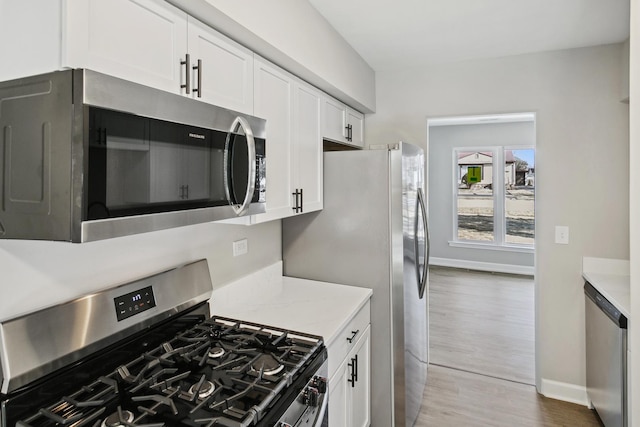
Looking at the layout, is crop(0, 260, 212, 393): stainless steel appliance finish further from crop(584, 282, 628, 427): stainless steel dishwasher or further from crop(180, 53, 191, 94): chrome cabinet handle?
crop(584, 282, 628, 427): stainless steel dishwasher

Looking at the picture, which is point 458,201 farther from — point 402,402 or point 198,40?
point 198,40

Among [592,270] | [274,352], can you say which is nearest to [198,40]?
[274,352]

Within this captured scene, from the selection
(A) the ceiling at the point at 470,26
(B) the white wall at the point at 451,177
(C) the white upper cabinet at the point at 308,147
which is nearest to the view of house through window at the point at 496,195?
(B) the white wall at the point at 451,177

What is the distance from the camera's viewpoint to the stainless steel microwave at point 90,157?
82cm

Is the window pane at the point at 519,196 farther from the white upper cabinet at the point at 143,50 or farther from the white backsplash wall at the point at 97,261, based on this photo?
the white upper cabinet at the point at 143,50

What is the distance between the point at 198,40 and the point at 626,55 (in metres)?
2.74

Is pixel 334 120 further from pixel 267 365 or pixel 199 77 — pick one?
pixel 267 365

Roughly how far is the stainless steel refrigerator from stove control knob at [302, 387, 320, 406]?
2.89 ft

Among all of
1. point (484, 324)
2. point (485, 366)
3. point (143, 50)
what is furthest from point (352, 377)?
point (484, 324)

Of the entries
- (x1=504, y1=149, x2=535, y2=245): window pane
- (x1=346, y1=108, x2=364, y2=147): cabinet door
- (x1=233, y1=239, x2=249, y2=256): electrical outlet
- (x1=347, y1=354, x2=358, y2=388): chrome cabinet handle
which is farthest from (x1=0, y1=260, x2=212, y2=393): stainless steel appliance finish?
(x1=504, y1=149, x2=535, y2=245): window pane

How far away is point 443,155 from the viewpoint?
6402 mm

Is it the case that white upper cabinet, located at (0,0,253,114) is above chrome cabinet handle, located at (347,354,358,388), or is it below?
above

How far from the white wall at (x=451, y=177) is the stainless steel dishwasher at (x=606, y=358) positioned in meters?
3.68

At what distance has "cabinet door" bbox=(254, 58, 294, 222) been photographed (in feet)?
5.52
